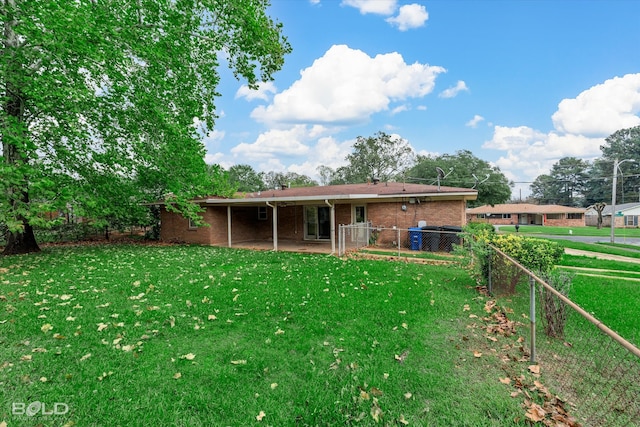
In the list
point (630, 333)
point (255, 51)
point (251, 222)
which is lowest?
point (630, 333)

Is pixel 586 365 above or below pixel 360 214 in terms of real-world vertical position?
below

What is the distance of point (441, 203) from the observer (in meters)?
12.9

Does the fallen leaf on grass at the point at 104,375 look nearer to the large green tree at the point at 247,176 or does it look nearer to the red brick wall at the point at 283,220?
the red brick wall at the point at 283,220

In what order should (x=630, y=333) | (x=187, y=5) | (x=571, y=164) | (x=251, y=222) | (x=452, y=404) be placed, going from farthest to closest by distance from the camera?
1. (x=571, y=164)
2. (x=251, y=222)
3. (x=187, y=5)
4. (x=630, y=333)
5. (x=452, y=404)

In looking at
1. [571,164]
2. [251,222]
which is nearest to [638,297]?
[251,222]

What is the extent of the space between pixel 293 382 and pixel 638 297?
7.16 meters

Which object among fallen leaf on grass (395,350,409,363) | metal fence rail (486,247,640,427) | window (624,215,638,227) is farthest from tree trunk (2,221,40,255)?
window (624,215,638,227)

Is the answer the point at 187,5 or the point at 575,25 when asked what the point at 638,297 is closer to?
the point at 575,25

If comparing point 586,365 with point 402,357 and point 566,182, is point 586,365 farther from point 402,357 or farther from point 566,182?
point 566,182

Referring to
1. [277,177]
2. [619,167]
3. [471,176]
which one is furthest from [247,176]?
[619,167]

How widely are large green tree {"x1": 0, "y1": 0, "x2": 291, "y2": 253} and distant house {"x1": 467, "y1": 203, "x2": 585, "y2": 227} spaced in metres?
44.8

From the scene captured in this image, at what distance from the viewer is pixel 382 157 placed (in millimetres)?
40094

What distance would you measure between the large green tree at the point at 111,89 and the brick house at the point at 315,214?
10.2 feet

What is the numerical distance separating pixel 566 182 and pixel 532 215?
26.2 m
